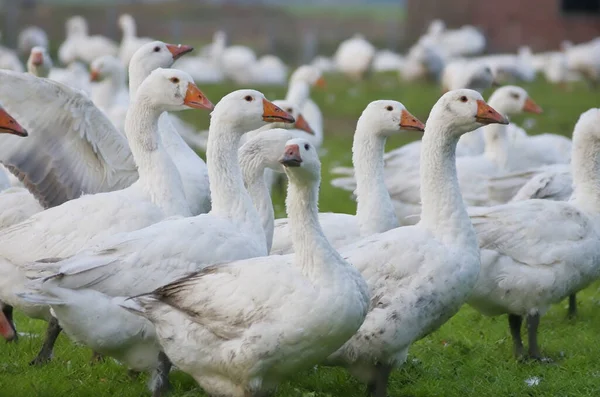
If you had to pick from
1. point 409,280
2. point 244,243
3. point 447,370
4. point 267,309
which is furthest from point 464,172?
point 267,309

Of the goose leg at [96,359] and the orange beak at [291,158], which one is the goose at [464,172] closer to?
the goose leg at [96,359]

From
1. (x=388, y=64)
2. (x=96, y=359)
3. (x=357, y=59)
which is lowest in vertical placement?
(x=388, y=64)

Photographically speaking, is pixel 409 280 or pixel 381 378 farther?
pixel 381 378

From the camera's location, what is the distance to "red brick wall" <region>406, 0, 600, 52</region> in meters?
38.2

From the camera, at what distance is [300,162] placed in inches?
242

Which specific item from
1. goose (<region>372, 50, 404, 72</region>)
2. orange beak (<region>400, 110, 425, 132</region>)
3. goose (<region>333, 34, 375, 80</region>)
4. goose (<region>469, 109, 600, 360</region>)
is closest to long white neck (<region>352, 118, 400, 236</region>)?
orange beak (<region>400, 110, 425, 132</region>)

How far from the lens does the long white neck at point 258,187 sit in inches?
313

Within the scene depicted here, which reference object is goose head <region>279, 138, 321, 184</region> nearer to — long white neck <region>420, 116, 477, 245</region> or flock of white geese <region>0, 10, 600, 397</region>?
flock of white geese <region>0, 10, 600, 397</region>

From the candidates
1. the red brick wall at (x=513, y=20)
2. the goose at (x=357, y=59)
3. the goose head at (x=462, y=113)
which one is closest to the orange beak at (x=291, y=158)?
the goose head at (x=462, y=113)

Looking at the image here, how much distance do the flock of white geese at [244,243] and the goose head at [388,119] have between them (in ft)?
0.04

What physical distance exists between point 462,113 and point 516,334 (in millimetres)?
2015

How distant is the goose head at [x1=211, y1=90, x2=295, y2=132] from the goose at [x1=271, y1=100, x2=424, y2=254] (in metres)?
1.02

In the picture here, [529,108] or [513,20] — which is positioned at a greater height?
[529,108]

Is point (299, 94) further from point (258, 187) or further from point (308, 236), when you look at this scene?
point (308, 236)
